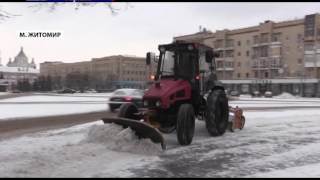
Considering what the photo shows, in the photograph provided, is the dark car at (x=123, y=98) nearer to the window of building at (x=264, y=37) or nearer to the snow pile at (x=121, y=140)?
the snow pile at (x=121, y=140)

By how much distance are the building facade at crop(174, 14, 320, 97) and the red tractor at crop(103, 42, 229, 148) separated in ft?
235

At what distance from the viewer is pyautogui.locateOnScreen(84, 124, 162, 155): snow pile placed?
1187cm

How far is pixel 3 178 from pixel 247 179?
4.54 meters

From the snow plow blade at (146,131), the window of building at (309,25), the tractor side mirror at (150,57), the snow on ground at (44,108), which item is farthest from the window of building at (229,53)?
the snow plow blade at (146,131)

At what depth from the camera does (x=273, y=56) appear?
103m

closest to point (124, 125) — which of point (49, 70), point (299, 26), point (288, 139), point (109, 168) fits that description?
point (109, 168)

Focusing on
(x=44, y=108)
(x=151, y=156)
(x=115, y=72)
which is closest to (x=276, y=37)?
(x=115, y=72)

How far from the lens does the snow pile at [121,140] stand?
11.9 metres

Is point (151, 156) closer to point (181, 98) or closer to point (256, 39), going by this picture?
point (181, 98)

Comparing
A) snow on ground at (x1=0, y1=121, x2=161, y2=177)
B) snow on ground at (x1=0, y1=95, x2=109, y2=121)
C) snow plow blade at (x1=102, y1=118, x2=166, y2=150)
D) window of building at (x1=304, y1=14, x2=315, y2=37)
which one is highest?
window of building at (x1=304, y1=14, x2=315, y2=37)

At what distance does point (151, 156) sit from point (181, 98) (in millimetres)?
3054

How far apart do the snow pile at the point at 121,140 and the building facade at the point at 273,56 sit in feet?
246

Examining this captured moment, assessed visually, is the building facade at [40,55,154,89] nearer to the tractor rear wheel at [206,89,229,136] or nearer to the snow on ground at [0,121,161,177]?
the tractor rear wheel at [206,89,229,136]

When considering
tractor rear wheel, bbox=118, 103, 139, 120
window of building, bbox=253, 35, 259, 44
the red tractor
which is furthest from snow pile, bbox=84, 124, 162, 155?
window of building, bbox=253, 35, 259, 44
